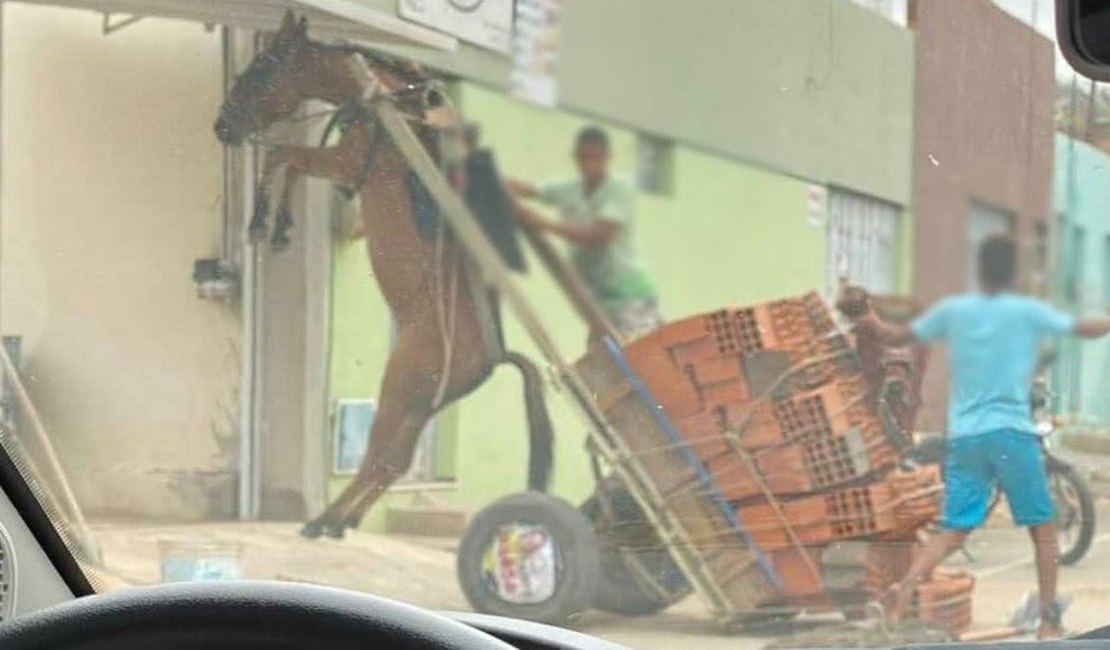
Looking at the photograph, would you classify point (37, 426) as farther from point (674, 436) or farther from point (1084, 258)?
point (1084, 258)

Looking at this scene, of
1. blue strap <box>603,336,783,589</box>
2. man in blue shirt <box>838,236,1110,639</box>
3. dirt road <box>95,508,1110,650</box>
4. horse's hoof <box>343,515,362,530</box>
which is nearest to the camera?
man in blue shirt <box>838,236,1110,639</box>

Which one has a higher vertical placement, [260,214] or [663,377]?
[260,214]

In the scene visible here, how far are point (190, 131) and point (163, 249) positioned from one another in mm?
274

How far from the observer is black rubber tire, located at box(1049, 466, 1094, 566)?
142 inches

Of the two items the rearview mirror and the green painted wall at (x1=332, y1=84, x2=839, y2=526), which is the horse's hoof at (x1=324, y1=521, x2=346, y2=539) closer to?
the green painted wall at (x1=332, y1=84, x2=839, y2=526)

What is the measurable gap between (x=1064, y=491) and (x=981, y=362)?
0.29m

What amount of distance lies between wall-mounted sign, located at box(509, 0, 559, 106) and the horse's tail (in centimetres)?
57

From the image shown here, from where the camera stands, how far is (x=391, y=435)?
4012mm

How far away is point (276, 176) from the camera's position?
3.96 meters

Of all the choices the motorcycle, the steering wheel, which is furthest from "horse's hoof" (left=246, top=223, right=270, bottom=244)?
the steering wheel

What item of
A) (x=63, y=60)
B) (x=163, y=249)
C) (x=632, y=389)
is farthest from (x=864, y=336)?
(x=63, y=60)

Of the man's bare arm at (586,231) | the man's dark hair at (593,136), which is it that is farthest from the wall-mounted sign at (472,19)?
the man's bare arm at (586,231)

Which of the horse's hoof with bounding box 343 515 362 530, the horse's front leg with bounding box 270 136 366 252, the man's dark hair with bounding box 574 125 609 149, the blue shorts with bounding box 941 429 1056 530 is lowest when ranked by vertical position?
the horse's hoof with bounding box 343 515 362 530

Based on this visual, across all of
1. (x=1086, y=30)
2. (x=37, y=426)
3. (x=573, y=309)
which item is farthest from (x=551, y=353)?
(x=1086, y=30)
